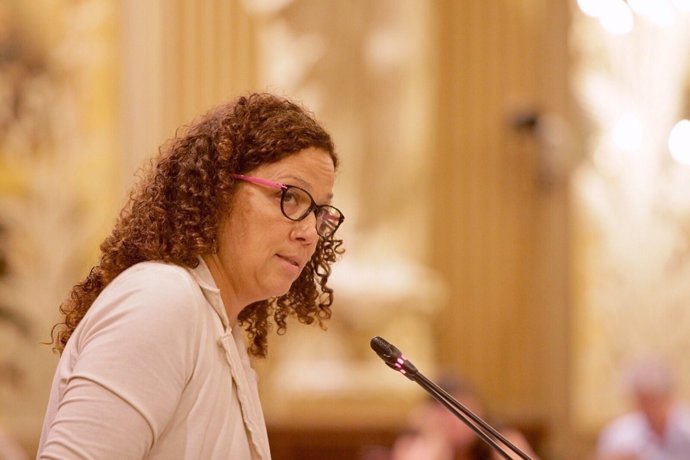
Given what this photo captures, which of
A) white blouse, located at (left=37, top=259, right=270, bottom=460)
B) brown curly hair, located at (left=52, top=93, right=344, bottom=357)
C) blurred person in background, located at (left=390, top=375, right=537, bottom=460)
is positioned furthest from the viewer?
blurred person in background, located at (left=390, top=375, right=537, bottom=460)

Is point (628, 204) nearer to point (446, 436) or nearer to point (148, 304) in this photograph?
point (446, 436)

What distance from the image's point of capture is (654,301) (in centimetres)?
592

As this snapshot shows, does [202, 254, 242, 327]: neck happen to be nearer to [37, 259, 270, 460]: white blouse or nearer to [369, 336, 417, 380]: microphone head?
[37, 259, 270, 460]: white blouse

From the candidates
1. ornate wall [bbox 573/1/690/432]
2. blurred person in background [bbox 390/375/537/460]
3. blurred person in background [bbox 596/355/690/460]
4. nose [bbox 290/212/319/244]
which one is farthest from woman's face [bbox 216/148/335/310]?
ornate wall [bbox 573/1/690/432]

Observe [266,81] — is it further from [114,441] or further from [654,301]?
[114,441]

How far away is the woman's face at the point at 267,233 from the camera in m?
1.84

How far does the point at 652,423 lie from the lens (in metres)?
5.12

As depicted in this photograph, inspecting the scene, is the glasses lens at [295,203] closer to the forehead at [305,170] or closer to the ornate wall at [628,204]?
the forehead at [305,170]

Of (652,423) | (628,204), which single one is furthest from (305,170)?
(628,204)

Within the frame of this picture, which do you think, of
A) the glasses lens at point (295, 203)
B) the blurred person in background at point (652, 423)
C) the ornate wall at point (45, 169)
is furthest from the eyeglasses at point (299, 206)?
the ornate wall at point (45, 169)

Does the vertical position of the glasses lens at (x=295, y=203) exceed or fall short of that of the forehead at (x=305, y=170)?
it falls short

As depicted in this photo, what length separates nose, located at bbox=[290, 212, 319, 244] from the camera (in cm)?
186

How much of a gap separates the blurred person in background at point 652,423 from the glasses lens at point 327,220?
3472mm

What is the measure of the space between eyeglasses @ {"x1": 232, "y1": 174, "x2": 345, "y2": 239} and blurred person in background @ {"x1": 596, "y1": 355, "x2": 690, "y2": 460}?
3498 millimetres
